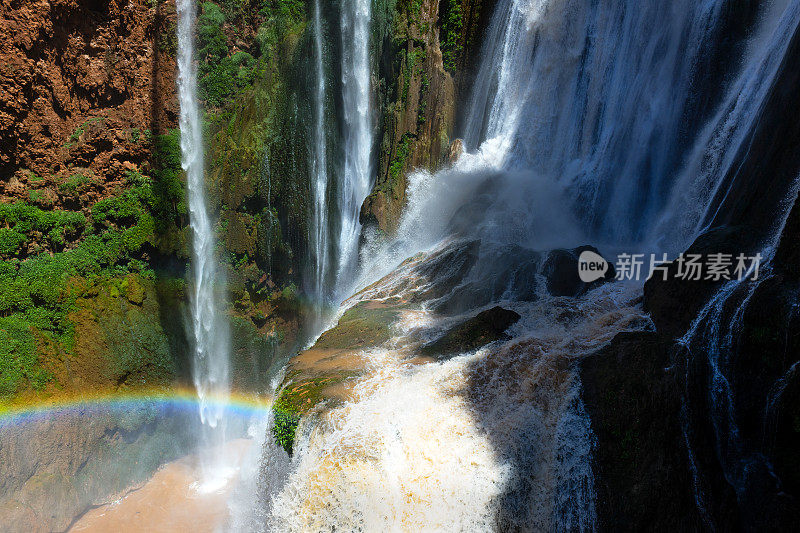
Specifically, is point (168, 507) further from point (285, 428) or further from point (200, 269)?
point (285, 428)

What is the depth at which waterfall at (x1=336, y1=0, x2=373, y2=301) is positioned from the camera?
16.1 metres

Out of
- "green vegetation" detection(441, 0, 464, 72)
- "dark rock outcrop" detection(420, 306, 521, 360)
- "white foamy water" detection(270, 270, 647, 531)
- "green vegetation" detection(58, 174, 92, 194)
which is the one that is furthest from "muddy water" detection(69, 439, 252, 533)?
"green vegetation" detection(441, 0, 464, 72)

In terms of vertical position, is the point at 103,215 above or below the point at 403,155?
below

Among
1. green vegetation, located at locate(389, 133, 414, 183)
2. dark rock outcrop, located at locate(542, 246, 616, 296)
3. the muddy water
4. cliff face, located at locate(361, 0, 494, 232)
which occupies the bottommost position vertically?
the muddy water

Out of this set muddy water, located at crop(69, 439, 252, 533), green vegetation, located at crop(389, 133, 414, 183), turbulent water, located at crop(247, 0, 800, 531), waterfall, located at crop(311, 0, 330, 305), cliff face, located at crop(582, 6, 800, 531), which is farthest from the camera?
green vegetation, located at crop(389, 133, 414, 183)

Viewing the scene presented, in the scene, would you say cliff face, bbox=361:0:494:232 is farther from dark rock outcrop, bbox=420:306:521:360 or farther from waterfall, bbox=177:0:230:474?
dark rock outcrop, bbox=420:306:521:360

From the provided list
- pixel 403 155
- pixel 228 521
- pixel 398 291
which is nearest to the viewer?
pixel 228 521

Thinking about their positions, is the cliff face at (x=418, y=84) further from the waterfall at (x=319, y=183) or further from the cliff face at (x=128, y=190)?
the cliff face at (x=128, y=190)

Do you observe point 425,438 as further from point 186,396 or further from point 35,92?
point 35,92

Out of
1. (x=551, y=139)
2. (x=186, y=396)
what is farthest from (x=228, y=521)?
(x=551, y=139)

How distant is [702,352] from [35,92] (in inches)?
585

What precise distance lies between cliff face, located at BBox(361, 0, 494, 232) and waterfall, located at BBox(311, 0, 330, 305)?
1.57m

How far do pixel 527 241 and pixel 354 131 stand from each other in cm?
796

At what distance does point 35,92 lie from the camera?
451 inches
